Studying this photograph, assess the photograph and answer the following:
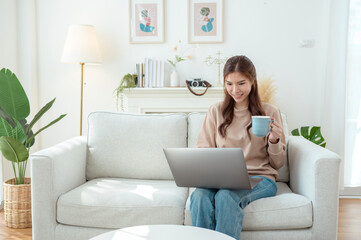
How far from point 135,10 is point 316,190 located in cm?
271

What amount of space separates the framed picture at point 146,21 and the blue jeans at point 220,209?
237cm

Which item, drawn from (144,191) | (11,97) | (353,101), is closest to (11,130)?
(11,97)

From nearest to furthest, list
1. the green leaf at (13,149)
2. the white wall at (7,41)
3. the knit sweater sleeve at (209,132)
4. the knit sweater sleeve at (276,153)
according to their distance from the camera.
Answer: the knit sweater sleeve at (276,153), the knit sweater sleeve at (209,132), the green leaf at (13,149), the white wall at (7,41)

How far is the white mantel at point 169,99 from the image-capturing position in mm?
3777

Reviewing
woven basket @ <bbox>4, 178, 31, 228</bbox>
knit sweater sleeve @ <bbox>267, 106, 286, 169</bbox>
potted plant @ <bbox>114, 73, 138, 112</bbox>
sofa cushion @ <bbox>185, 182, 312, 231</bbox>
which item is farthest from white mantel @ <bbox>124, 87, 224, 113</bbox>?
sofa cushion @ <bbox>185, 182, 312, 231</bbox>

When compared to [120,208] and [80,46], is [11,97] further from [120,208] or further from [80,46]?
[120,208]

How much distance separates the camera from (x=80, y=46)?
12.0 feet

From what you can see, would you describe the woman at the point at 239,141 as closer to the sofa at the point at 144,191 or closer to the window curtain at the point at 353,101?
the sofa at the point at 144,191

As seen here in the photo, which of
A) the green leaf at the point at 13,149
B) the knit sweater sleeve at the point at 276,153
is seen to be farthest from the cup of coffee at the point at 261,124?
the green leaf at the point at 13,149

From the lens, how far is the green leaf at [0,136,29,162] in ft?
8.73

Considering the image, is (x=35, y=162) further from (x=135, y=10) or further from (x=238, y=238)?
(x=135, y=10)

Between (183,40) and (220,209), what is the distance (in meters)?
2.46

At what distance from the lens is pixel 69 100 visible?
4105mm

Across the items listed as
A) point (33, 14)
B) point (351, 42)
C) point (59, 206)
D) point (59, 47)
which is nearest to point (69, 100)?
point (59, 47)
